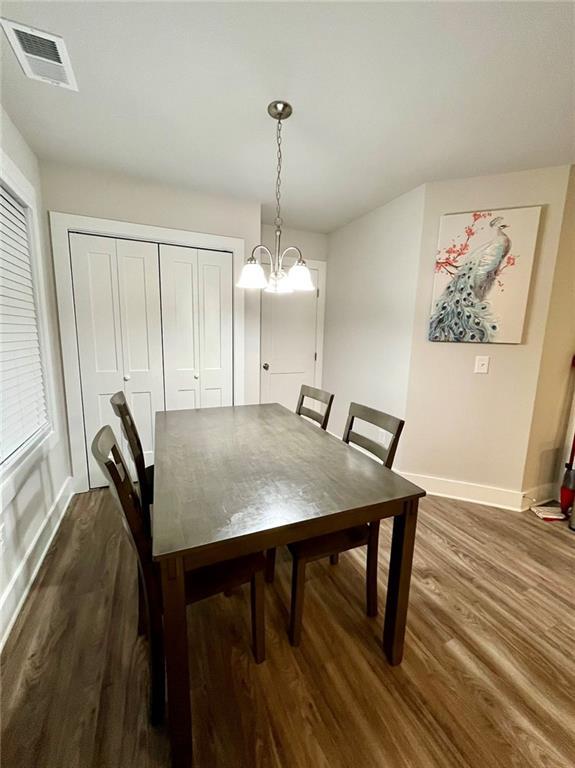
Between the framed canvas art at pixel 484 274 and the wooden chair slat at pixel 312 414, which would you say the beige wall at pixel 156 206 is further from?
the framed canvas art at pixel 484 274

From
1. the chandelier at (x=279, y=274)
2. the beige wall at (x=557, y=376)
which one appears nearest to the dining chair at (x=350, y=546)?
the chandelier at (x=279, y=274)

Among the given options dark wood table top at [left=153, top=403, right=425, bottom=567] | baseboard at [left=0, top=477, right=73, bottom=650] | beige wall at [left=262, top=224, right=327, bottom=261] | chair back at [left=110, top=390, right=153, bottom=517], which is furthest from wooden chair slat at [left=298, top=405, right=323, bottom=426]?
beige wall at [left=262, top=224, right=327, bottom=261]

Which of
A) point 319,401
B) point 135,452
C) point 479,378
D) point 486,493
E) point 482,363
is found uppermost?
point 482,363

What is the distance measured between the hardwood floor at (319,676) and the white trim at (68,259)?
95 cm

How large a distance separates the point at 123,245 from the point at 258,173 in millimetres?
1199

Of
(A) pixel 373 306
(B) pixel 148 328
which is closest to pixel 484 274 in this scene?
(A) pixel 373 306

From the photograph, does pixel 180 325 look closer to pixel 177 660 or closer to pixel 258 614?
pixel 258 614

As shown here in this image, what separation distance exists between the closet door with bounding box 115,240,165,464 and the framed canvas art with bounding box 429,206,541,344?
2313 mm

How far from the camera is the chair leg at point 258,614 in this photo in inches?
47.8

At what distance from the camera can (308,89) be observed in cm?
147

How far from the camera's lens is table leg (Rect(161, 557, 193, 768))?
33.0 inches

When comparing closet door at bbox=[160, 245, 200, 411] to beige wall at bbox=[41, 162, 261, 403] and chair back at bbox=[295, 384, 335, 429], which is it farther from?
chair back at bbox=[295, 384, 335, 429]

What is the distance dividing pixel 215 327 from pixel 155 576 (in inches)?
84.6

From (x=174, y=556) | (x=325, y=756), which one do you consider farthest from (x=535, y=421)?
(x=174, y=556)
